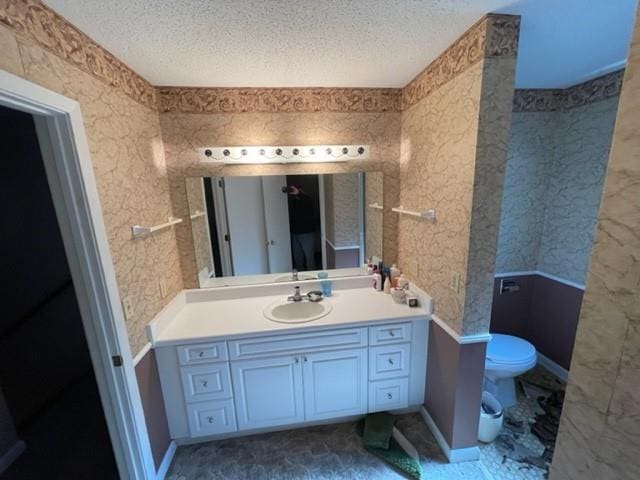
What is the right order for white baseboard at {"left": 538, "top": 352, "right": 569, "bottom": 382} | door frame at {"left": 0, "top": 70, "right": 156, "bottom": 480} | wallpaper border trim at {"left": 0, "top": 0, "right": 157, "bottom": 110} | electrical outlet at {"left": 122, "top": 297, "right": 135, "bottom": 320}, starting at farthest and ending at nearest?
white baseboard at {"left": 538, "top": 352, "right": 569, "bottom": 382}
electrical outlet at {"left": 122, "top": 297, "right": 135, "bottom": 320}
door frame at {"left": 0, "top": 70, "right": 156, "bottom": 480}
wallpaper border trim at {"left": 0, "top": 0, "right": 157, "bottom": 110}

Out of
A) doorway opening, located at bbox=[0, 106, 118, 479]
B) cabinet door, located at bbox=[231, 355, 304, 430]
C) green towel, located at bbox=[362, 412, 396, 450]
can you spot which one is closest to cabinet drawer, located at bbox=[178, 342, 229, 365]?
cabinet door, located at bbox=[231, 355, 304, 430]

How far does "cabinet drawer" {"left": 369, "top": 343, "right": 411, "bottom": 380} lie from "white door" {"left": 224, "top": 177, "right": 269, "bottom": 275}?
1.03 m

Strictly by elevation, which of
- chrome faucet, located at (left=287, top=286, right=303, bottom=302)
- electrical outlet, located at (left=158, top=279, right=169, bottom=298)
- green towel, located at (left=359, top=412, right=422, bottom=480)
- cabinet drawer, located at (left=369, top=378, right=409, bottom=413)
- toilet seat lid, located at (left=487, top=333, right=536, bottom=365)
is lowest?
green towel, located at (left=359, top=412, right=422, bottom=480)

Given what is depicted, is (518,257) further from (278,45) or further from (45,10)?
(45,10)

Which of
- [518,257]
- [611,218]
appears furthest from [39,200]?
[518,257]

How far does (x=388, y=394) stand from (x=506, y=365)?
2.81 feet

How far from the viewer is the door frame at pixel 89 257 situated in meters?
1.02

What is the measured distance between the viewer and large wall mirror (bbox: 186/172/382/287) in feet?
6.75

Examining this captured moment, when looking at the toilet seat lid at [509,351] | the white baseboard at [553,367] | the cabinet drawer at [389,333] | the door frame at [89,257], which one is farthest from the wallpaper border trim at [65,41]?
the white baseboard at [553,367]

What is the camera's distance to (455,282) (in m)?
1.49

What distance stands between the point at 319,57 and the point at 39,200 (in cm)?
242

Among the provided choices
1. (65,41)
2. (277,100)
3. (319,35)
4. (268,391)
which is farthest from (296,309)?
(65,41)

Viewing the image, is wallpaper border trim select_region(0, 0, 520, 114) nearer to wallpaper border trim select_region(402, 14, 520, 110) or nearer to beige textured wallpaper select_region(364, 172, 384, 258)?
wallpaper border trim select_region(402, 14, 520, 110)

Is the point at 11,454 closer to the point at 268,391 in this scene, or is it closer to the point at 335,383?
the point at 268,391
